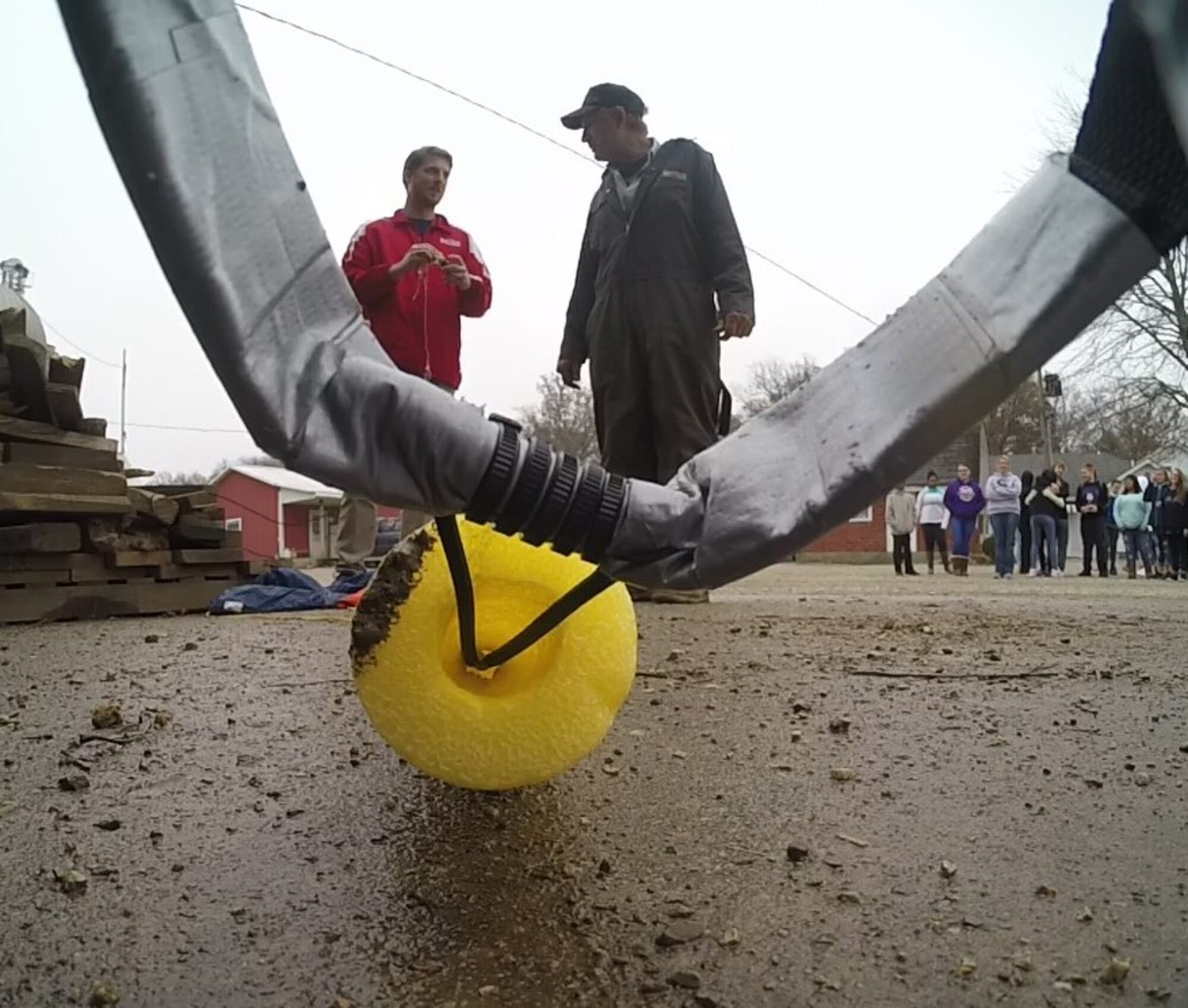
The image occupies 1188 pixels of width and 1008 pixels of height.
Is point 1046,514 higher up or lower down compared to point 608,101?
lower down

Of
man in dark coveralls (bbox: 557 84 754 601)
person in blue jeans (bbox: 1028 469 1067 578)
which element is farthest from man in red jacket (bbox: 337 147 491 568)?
person in blue jeans (bbox: 1028 469 1067 578)

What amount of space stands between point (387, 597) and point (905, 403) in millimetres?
829

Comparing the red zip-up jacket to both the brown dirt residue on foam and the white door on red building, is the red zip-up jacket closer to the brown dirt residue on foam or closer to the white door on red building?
the brown dirt residue on foam

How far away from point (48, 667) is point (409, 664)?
8.53 feet

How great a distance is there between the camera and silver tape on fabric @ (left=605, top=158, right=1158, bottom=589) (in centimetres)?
115

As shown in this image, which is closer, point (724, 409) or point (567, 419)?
point (724, 409)

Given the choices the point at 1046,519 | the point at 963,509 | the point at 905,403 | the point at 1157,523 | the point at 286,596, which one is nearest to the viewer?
the point at 905,403

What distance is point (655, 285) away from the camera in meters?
4.73

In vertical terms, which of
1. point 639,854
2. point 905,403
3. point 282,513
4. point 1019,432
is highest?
point 1019,432

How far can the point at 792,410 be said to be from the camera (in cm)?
128

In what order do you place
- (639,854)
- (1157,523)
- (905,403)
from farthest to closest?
(1157,523)
(639,854)
(905,403)

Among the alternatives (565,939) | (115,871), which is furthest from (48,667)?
(565,939)

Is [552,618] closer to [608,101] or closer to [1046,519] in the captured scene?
[608,101]

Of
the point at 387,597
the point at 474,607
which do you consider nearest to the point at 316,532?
the point at 387,597
